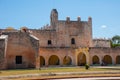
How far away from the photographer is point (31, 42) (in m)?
35.9

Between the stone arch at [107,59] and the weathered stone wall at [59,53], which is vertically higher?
the weathered stone wall at [59,53]

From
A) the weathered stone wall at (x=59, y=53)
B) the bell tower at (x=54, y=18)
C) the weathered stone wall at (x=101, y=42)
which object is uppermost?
the bell tower at (x=54, y=18)

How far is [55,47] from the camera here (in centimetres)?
4238

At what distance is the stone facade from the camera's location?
1410 inches

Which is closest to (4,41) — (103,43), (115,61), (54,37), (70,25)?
(54,37)

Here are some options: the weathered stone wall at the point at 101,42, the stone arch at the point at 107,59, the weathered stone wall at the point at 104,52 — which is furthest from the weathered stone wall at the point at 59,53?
the weathered stone wall at the point at 101,42

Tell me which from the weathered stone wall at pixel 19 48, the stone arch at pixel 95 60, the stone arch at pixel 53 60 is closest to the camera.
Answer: the weathered stone wall at pixel 19 48

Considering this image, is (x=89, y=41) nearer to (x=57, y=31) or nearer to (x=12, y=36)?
(x=57, y=31)

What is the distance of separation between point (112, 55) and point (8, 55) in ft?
61.3

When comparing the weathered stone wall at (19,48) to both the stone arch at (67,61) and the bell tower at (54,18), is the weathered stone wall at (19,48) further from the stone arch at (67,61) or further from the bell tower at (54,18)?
the bell tower at (54,18)

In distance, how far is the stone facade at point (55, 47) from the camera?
1410 inches

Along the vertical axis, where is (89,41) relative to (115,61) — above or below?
above

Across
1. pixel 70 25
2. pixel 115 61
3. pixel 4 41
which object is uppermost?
pixel 70 25

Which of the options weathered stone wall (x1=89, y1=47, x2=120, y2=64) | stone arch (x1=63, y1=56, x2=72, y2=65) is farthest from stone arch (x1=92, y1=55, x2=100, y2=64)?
stone arch (x1=63, y1=56, x2=72, y2=65)
